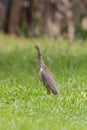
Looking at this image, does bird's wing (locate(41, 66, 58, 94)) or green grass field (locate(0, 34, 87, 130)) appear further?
bird's wing (locate(41, 66, 58, 94))

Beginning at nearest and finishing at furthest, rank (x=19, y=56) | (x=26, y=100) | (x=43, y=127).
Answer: (x=43, y=127), (x=26, y=100), (x=19, y=56)

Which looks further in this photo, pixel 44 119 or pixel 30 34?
pixel 30 34

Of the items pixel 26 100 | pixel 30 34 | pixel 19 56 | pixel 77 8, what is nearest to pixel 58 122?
pixel 26 100

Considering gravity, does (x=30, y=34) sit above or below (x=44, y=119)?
above

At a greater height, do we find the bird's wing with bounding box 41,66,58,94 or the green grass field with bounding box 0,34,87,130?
the bird's wing with bounding box 41,66,58,94

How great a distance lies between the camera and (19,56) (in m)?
19.4

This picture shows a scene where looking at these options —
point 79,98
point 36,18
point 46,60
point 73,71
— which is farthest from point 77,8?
point 79,98

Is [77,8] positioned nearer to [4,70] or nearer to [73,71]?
[4,70]

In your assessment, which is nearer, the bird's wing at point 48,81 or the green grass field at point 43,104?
the green grass field at point 43,104

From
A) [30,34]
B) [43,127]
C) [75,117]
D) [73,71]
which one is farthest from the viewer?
[30,34]

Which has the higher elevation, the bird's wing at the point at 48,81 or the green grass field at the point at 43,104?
the bird's wing at the point at 48,81

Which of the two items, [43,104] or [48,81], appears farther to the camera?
[48,81]

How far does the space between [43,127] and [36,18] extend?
63.1 ft

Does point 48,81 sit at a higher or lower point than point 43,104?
higher
